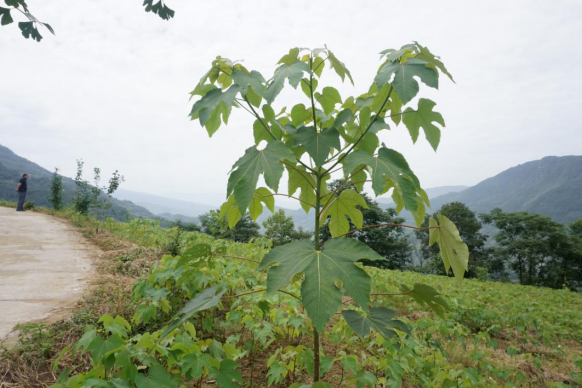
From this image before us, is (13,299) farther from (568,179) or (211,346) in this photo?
(568,179)

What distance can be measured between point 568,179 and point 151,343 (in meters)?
202

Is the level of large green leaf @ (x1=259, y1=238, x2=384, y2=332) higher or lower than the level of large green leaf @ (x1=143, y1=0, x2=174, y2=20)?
lower

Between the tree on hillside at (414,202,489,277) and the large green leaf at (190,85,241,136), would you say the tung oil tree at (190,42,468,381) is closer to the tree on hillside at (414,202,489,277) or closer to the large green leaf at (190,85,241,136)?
the large green leaf at (190,85,241,136)

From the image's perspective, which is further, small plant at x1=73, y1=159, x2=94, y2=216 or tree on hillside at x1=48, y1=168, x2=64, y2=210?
tree on hillside at x1=48, y1=168, x2=64, y2=210

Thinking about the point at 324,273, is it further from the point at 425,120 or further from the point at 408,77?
the point at 425,120

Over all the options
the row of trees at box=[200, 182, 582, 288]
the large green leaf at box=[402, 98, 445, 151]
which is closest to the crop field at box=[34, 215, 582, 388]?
the large green leaf at box=[402, 98, 445, 151]

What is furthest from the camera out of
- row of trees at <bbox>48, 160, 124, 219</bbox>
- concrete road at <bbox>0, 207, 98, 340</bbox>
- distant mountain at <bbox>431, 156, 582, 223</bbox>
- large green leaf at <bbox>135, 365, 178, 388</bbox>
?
distant mountain at <bbox>431, 156, 582, 223</bbox>

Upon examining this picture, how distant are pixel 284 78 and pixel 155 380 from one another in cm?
119

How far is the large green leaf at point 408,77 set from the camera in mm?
993

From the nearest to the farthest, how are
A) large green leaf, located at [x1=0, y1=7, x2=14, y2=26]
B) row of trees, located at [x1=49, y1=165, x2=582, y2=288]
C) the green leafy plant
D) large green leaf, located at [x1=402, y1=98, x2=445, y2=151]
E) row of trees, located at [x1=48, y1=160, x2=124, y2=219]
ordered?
1. the green leafy plant
2. large green leaf, located at [x1=402, y1=98, x2=445, y2=151]
3. large green leaf, located at [x1=0, y1=7, x2=14, y2=26]
4. row of trees, located at [x1=48, y1=160, x2=124, y2=219]
5. row of trees, located at [x1=49, y1=165, x2=582, y2=288]

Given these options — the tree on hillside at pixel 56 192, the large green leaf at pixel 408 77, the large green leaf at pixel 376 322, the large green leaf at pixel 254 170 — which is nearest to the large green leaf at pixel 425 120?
the large green leaf at pixel 408 77

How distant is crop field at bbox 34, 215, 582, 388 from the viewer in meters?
1.18

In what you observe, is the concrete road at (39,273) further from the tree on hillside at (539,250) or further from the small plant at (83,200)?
the tree on hillside at (539,250)

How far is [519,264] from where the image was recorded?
117 feet
